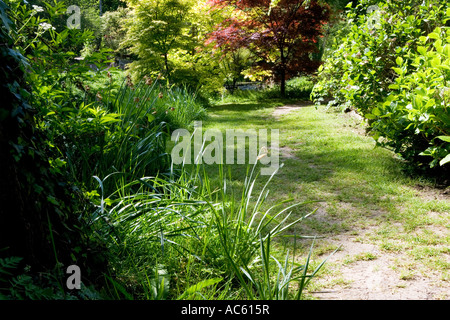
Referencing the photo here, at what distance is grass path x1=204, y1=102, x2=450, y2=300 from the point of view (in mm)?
1853

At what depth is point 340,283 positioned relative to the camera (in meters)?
1.86

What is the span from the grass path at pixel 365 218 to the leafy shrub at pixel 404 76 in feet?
1.13

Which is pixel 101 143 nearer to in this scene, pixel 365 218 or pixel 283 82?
pixel 365 218

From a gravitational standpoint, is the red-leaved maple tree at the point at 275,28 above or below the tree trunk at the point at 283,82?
above

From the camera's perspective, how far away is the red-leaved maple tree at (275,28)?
9586 millimetres

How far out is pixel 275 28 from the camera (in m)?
9.70

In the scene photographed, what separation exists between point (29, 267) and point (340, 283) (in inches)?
58.0

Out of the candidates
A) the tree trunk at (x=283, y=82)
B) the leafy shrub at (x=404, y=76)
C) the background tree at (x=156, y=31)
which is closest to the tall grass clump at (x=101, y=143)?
the leafy shrub at (x=404, y=76)

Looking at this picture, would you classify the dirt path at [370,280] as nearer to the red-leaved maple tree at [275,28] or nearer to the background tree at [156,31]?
the background tree at [156,31]

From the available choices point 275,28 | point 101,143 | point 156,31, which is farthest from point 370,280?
point 275,28

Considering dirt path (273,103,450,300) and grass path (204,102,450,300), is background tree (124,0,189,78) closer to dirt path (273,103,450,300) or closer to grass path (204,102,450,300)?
grass path (204,102,450,300)

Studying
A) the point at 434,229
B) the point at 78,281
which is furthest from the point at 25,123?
the point at 434,229

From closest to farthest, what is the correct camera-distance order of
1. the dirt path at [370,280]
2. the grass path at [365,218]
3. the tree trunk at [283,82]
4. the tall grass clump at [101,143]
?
1. the dirt path at [370,280]
2. the grass path at [365,218]
3. the tall grass clump at [101,143]
4. the tree trunk at [283,82]
